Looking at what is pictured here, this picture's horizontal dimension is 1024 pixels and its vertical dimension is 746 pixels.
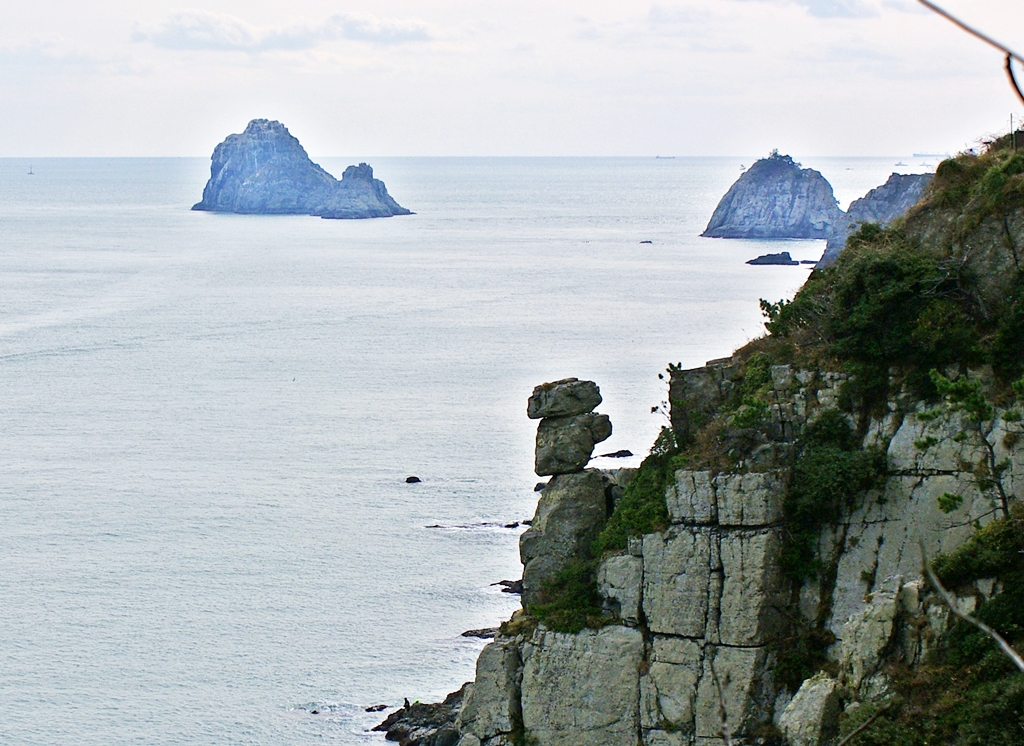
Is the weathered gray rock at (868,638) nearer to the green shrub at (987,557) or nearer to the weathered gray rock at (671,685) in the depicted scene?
the green shrub at (987,557)

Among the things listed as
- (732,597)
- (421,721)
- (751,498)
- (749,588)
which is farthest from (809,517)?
(421,721)

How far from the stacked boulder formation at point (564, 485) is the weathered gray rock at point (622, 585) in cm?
226

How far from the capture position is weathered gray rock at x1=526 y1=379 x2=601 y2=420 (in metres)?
32.0

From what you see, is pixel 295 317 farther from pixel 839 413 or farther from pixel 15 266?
pixel 839 413

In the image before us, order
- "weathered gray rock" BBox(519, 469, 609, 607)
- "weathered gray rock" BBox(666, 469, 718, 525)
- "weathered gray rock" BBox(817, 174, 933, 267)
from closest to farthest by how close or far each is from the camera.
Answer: "weathered gray rock" BBox(666, 469, 718, 525) < "weathered gray rock" BBox(519, 469, 609, 607) < "weathered gray rock" BBox(817, 174, 933, 267)

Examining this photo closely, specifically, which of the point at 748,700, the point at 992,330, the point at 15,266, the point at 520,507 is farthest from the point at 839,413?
the point at 15,266

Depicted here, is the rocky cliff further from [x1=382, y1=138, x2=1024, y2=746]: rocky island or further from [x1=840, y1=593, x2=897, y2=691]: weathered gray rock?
[x1=840, y1=593, x2=897, y2=691]: weathered gray rock

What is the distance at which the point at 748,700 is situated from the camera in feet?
86.3

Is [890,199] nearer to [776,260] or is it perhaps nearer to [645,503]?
[776,260]

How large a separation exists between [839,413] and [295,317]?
99973 mm

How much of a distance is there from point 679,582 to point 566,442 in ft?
18.2

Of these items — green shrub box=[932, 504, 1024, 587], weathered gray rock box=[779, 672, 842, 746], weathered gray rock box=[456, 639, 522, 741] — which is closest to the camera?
weathered gray rock box=[779, 672, 842, 746]

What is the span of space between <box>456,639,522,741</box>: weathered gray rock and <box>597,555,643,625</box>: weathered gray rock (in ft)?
8.10

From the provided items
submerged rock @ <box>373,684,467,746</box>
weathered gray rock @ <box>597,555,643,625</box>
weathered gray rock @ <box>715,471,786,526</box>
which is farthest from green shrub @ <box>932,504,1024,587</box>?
submerged rock @ <box>373,684,467,746</box>
